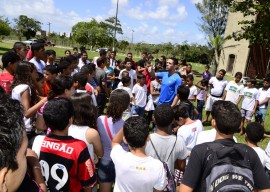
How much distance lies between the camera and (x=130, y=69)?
342 inches

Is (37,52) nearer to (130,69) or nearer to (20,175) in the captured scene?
(130,69)

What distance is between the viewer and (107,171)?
11.3 feet

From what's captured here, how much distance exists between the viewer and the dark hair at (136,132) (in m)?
2.57

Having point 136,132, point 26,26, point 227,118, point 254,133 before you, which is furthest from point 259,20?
point 26,26

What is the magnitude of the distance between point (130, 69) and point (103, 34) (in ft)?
211

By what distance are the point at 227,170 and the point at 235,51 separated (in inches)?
1192

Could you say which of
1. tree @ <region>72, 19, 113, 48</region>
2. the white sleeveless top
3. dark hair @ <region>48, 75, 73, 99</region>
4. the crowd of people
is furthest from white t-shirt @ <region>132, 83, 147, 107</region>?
tree @ <region>72, 19, 113, 48</region>

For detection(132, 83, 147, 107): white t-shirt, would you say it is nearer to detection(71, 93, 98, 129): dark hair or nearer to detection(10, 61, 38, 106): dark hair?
detection(10, 61, 38, 106): dark hair

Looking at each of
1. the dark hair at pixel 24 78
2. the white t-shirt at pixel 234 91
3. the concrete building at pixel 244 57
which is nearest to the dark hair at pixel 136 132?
the dark hair at pixel 24 78

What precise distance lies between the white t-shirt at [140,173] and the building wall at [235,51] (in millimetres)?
28403

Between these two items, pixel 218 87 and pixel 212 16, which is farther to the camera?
pixel 212 16

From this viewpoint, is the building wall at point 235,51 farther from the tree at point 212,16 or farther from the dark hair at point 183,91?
the dark hair at point 183,91

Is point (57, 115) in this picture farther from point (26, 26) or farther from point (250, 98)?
point (26, 26)

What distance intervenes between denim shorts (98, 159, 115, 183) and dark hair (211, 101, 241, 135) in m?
1.67
